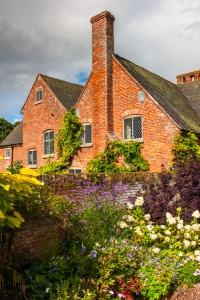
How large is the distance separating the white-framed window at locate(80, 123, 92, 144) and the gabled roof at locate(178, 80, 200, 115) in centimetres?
773

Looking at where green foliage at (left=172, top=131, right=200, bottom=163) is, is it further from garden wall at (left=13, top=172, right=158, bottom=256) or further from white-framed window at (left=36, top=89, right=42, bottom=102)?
white-framed window at (left=36, top=89, right=42, bottom=102)

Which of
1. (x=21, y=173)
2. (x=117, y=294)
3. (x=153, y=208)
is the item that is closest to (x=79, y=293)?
(x=117, y=294)

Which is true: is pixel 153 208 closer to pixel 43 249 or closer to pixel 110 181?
pixel 110 181

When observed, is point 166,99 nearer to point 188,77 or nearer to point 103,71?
point 103,71

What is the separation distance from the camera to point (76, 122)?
65.2 feet

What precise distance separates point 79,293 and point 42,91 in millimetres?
22508

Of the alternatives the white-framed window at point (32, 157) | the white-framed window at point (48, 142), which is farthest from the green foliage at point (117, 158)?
the white-framed window at point (32, 157)

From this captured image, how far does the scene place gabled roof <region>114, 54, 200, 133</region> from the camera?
1645cm

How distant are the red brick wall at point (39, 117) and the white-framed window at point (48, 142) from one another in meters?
0.32

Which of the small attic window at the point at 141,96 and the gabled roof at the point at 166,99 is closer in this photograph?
the gabled roof at the point at 166,99

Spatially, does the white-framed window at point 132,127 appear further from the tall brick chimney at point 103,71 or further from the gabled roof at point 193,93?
the gabled roof at point 193,93

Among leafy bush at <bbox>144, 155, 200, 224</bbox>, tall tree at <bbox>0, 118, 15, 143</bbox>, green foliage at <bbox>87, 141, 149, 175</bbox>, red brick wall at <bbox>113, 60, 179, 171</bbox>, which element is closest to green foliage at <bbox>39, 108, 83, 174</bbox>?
green foliage at <bbox>87, 141, 149, 175</bbox>

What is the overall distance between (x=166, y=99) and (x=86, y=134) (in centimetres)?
548

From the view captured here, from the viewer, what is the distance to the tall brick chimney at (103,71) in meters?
A: 18.3
